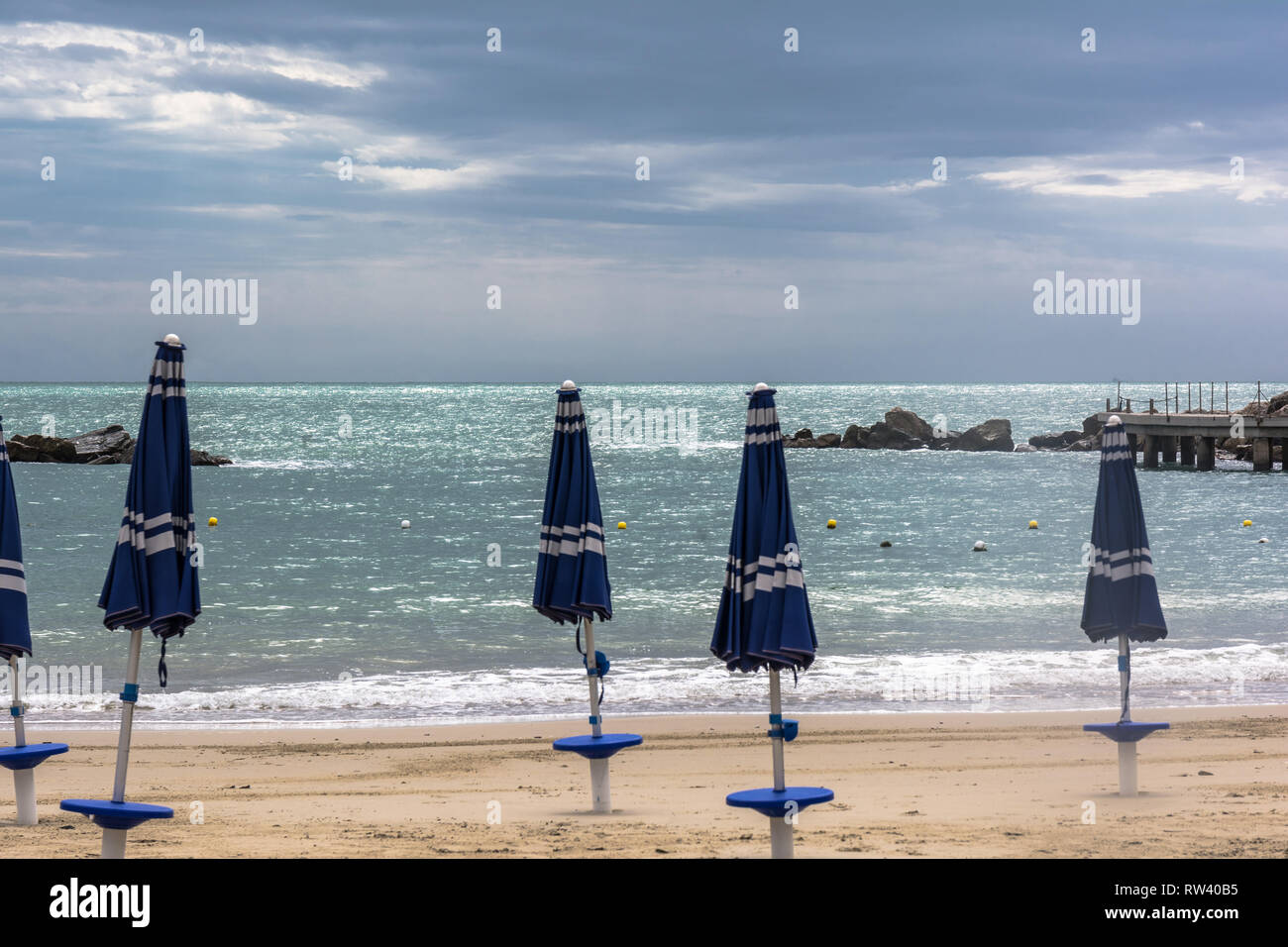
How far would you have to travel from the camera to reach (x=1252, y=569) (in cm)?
2997

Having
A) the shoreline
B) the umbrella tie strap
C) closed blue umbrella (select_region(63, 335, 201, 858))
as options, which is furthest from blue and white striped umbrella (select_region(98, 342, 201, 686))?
the shoreline

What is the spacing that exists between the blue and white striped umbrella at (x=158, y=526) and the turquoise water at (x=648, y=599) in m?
8.62

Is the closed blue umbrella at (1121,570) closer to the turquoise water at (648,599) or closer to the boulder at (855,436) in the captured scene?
the turquoise water at (648,599)

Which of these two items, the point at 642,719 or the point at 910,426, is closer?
the point at 642,719

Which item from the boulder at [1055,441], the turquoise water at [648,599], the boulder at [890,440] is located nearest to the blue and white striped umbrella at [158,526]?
the turquoise water at [648,599]

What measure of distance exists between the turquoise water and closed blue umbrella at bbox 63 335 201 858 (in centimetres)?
856

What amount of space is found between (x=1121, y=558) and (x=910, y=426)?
284ft

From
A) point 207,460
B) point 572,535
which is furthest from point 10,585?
point 207,460

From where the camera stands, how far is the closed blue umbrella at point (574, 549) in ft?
31.8

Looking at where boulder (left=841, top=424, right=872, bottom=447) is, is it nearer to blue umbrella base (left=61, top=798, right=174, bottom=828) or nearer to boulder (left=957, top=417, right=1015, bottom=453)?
boulder (left=957, top=417, right=1015, bottom=453)

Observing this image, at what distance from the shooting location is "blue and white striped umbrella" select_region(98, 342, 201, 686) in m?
6.82

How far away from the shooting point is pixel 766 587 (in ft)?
23.4

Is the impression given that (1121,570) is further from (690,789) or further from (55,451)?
(55,451)
